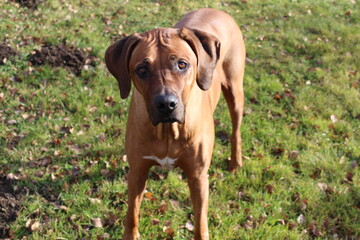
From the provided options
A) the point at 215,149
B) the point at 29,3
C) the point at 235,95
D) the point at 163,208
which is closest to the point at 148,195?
the point at 163,208

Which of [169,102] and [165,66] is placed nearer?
[169,102]

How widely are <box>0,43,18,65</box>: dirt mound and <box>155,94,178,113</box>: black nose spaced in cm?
402

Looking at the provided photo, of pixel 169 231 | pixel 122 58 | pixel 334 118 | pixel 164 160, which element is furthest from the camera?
pixel 334 118

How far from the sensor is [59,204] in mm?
3693

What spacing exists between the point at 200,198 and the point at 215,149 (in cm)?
148

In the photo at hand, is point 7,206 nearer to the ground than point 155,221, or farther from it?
farther from it

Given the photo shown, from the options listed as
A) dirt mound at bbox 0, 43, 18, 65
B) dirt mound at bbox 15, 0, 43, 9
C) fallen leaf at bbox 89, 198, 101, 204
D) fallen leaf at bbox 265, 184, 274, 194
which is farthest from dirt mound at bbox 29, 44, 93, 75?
fallen leaf at bbox 265, 184, 274, 194

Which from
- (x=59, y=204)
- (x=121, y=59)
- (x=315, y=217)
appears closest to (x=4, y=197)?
(x=59, y=204)

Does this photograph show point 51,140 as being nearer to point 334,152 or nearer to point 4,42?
point 4,42

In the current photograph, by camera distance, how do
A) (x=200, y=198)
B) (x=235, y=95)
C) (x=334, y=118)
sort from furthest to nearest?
1. (x=334, y=118)
2. (x=235, y=95)
3. (x=200, y=198)

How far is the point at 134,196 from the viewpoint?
3.21m

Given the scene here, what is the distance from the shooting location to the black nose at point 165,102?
7.79 ft

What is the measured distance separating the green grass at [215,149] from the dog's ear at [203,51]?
1516 mm

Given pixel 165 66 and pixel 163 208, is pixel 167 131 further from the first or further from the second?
pixel 163 208
